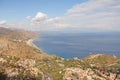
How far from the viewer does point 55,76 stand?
589ft

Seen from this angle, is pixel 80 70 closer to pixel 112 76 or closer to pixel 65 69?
pixel 65 69

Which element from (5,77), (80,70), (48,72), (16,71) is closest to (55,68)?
(48,72)

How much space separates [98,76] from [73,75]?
65.0 feet

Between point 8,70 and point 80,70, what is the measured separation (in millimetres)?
57914

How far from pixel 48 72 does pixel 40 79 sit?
16105 mm

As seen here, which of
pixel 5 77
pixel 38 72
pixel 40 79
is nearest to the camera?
pixel 5 77

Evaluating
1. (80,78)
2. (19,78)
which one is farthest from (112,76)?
(19,78)

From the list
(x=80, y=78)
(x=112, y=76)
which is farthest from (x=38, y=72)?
(x=112, y=76)

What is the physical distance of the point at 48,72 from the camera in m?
189

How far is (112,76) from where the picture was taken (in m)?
191

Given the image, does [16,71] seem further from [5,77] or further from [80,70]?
[80,70]

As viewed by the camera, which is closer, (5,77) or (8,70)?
(5,77)

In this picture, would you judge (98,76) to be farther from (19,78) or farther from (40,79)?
(19,78)

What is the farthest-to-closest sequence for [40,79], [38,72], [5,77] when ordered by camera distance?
[38,72], [40,79], [5,77]
